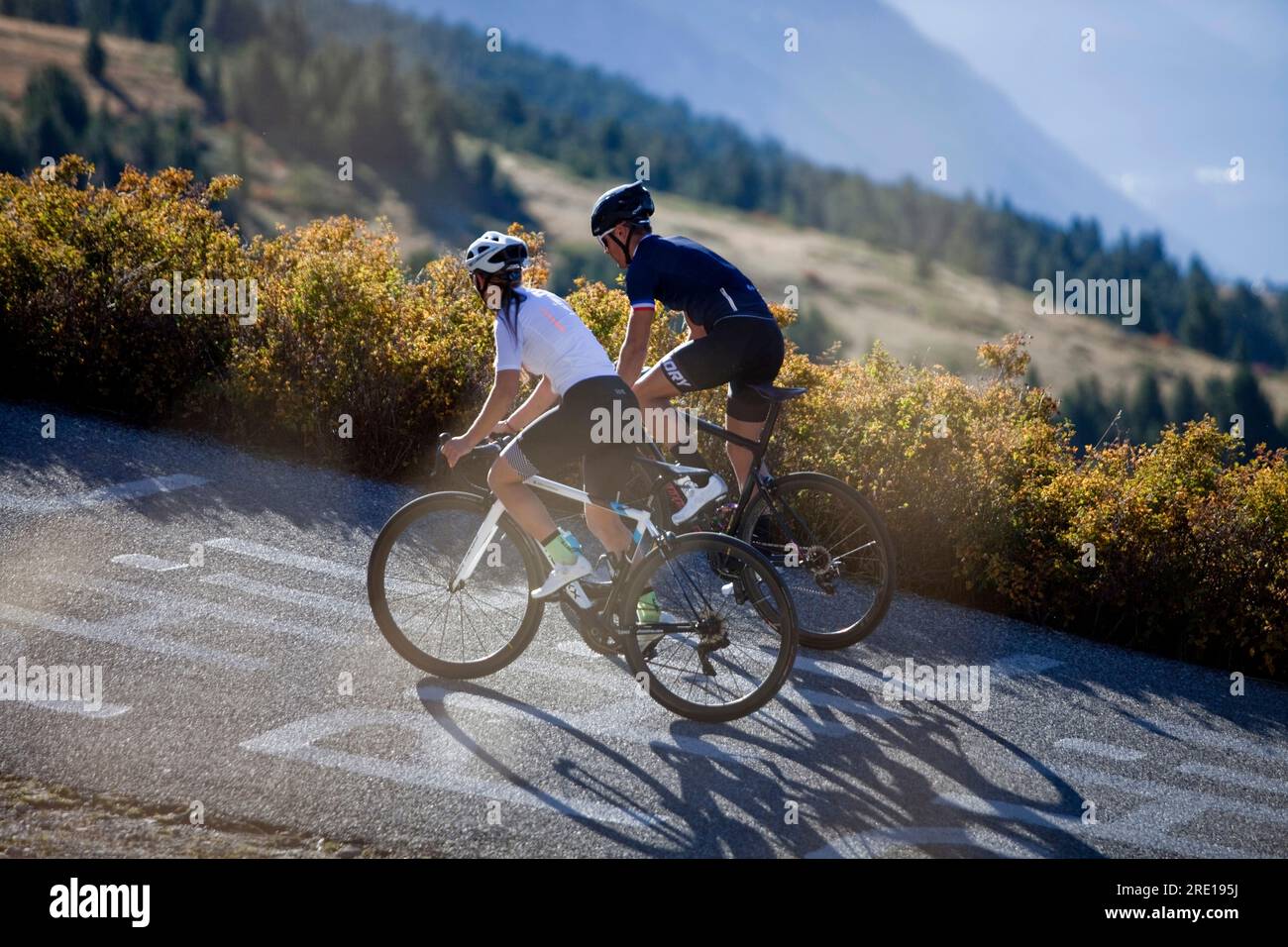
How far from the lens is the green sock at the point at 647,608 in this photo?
5.73m

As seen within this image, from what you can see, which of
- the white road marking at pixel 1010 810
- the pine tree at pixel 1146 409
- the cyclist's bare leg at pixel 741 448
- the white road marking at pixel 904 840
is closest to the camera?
the white road marking at pixel 904 840

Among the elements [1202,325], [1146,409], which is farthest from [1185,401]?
[1202,325]

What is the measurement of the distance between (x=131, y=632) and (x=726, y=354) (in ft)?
11.5

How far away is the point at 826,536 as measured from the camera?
6848 millimetres

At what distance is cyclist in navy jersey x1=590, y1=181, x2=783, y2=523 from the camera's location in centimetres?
655

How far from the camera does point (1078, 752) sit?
6.12m

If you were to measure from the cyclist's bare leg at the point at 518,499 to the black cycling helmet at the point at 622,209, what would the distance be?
5.10 ft

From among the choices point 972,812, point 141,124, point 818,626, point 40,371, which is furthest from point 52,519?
point 141,124

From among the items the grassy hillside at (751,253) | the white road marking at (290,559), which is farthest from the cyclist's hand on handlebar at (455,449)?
the grassy hillside at (751,253)

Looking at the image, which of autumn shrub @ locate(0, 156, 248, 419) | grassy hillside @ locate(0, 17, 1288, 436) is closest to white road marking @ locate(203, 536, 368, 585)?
autumn shrub @ locate(0, 156, 248, 419)

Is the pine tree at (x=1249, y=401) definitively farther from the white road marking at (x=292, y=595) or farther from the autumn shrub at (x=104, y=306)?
the white road marking at (x=292, y=595)

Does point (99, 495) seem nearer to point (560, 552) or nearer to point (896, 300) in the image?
point (560, 552)
